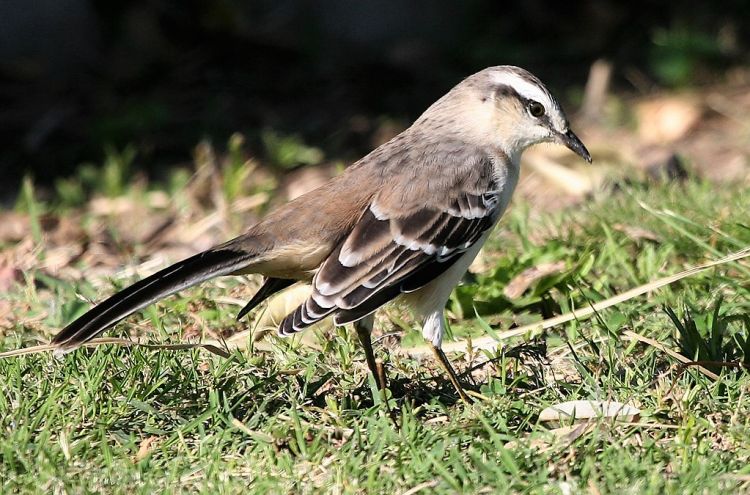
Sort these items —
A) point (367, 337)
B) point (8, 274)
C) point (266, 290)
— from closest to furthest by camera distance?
point (367, 337) < point (266, 290) < point (8, 274)

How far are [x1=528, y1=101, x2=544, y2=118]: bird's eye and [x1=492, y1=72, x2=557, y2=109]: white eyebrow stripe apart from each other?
2 cm

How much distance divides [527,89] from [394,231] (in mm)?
1204

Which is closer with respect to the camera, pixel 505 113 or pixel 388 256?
pixel 388 256

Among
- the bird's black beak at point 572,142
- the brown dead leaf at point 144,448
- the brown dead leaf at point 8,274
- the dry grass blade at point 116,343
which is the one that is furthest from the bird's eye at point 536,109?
the brown dead leaf at point 8,274

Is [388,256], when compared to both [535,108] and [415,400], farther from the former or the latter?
[535,108]

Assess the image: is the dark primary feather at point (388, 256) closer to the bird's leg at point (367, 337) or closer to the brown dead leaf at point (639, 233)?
the bird's leg at point (367, 337)

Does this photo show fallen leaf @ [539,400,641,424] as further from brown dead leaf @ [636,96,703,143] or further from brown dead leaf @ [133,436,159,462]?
brown dead leaf @ [636,96,703,143]

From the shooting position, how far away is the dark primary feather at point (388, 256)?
16.4 ft

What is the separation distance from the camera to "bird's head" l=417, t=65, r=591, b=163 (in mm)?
5941

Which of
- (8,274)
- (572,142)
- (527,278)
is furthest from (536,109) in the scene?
(8,274)

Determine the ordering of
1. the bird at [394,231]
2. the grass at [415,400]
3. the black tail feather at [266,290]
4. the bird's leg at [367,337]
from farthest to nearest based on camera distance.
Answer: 1. the black tail feather at [266,290]
2. the bird's leg at [367,337]
3. the bird at [394,231]
4. the grass at [415,400]

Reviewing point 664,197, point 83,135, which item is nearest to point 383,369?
point 664,197

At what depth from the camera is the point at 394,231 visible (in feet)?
17.4

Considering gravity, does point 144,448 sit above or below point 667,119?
above
